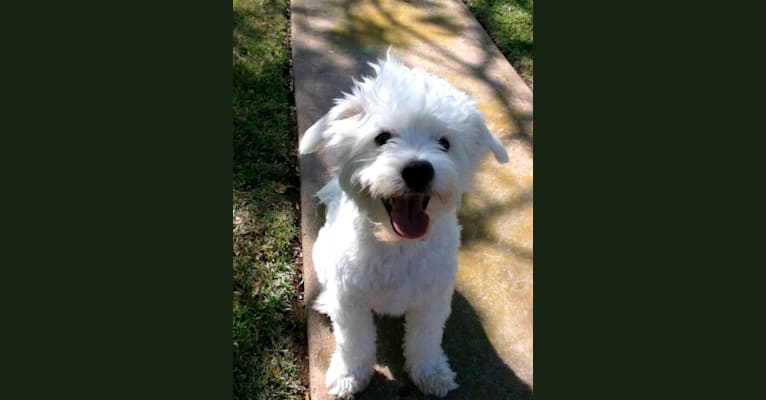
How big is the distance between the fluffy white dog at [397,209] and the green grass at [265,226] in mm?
350

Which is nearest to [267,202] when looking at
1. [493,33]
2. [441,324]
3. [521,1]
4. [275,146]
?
[275,146]

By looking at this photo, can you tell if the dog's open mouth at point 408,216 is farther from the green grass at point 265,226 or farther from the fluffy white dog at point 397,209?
the green grass at point 265,226

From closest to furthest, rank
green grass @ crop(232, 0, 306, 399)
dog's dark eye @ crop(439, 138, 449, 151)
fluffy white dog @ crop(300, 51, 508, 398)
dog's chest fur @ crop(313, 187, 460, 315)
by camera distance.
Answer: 1. fluffy white dog @ crop(300, 51, 508, 398)
2. dog's dark eye @ crop(439, 138, 449, 151)
3. dog's chest fur @ crop(313, 187, 460, 315)
4. green grass @ crop(232, 0, 306, 399)

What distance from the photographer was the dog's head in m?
2.23

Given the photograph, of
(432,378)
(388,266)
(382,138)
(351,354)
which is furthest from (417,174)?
(432,378)

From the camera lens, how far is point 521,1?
697cm

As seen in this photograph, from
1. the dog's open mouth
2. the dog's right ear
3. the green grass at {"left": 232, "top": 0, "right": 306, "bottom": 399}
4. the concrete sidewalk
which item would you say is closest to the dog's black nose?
the dog's open mouth

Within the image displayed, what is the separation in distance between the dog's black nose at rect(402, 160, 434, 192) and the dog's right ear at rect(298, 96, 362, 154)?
49 cm

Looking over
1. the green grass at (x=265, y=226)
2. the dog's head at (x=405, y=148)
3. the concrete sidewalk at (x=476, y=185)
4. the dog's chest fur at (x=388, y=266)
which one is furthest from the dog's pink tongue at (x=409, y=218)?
the green grass at (x=265, y=226)

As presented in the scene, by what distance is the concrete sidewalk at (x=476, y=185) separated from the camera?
3.04 m

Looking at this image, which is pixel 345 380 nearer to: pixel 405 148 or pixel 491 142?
pixel 405 148

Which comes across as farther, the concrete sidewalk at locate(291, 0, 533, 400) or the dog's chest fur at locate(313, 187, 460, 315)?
the concrete sidewalk at locate(291, 0, 533, 400)

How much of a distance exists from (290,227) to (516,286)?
1511mm

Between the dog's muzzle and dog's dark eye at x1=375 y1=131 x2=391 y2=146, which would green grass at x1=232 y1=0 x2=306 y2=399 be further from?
dog's dark eye at x1=375 y1=131 x2=391 y2=146
